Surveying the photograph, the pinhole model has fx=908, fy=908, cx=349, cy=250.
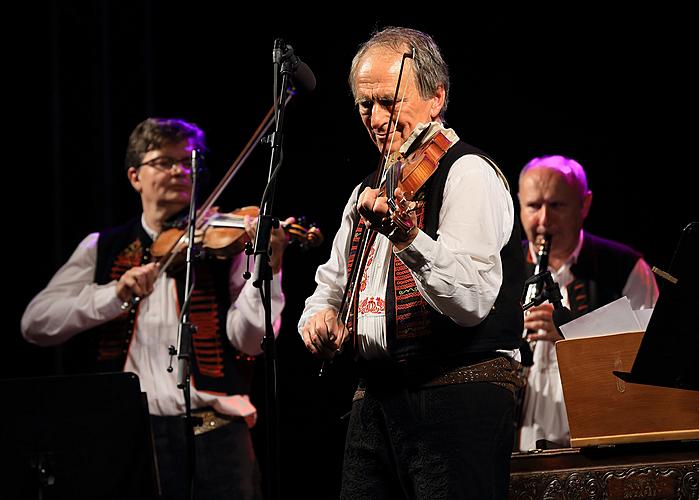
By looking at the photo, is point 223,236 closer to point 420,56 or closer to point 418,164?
point 420,56

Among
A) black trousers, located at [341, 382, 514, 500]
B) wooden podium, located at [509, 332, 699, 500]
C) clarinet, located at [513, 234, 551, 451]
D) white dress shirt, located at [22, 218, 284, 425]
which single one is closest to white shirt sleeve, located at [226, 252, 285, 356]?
white dress shirt, located at [22, 218, 284, 425]

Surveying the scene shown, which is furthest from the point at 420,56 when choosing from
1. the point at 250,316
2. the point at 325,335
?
the point at 250,316

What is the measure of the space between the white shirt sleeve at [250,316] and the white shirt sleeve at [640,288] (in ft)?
4.98

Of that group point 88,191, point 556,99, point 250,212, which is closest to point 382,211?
point 250,212

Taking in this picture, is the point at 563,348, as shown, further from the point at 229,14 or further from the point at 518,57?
the point at 229,14

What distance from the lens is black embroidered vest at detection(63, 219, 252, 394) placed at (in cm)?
373

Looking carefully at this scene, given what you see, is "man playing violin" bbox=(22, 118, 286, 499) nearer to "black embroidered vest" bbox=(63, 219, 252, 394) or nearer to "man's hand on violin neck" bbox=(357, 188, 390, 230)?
"black embroidered vest" bbox=(63, 219, 252, 394)

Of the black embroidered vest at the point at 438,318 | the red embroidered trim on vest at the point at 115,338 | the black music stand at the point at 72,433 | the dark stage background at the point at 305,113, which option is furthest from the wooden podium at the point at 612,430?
the red embroidered trim on vest at the point at 115,338

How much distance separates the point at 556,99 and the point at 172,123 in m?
1.91

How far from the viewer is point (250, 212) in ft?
12.3

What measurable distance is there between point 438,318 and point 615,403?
0.86m

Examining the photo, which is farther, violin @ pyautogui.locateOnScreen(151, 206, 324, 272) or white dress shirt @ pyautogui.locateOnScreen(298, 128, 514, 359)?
violin @ pyautogui.locateOnScreen(151, 206, 324, 272)

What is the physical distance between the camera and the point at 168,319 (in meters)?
3.78

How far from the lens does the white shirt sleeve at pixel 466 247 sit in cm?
202
